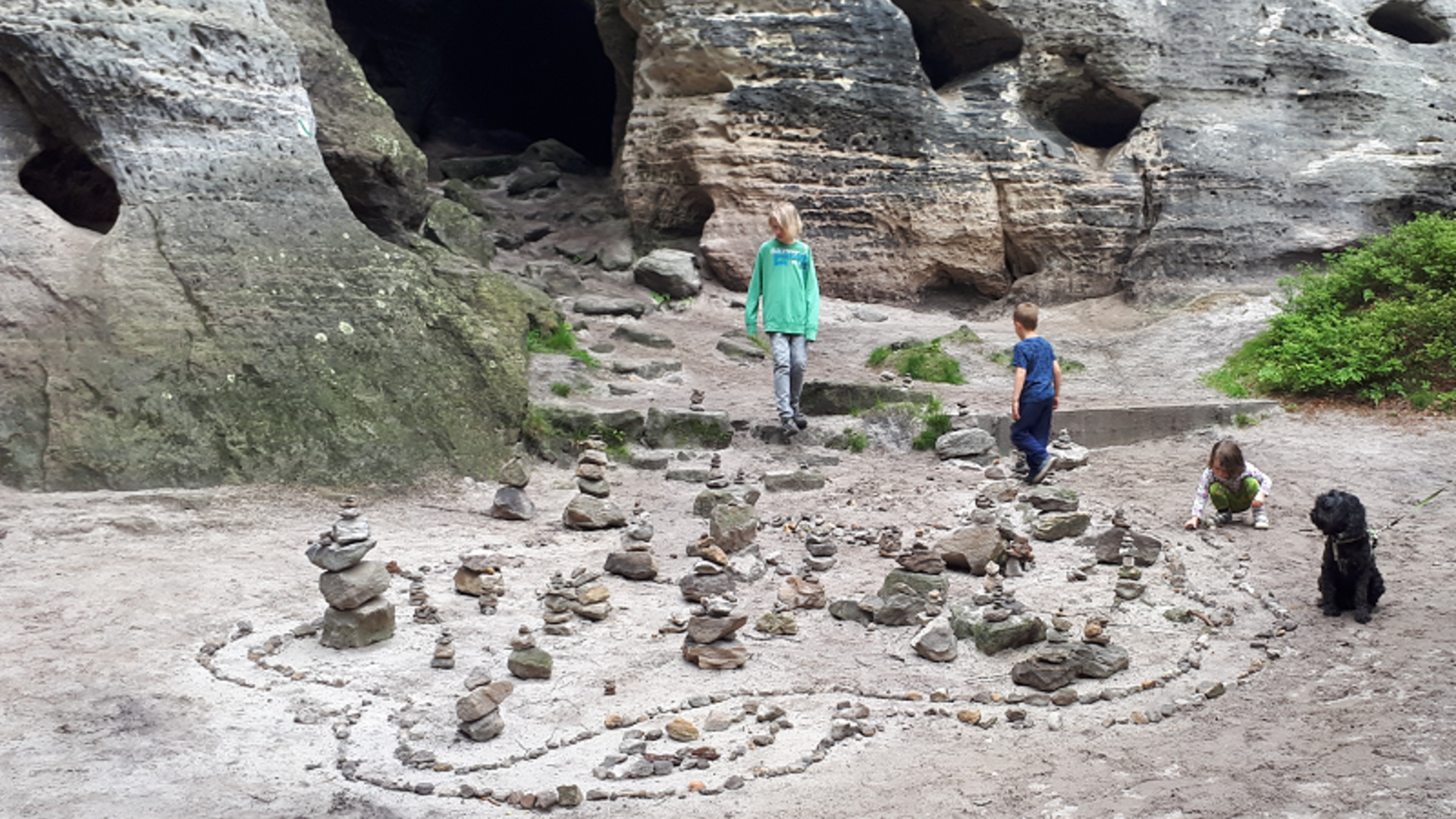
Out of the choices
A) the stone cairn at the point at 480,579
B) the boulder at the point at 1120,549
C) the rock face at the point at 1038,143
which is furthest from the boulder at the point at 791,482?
the rock face at the point at 1038,143

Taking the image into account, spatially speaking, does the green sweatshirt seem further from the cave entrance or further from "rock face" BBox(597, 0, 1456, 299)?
the cave entrance

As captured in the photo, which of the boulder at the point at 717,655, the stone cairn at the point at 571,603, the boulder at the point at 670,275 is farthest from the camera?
the boulder at the point at 670,275

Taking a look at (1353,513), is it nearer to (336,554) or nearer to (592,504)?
(592,504)

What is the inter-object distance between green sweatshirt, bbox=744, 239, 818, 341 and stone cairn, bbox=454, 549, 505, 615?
400 cm

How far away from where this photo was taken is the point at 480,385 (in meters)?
7.77

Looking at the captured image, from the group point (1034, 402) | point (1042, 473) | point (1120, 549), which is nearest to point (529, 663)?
point (1120, 549)

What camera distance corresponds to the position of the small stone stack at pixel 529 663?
163 inches

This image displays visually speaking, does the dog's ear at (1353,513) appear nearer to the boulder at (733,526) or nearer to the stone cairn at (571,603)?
the boulder at (733,526)

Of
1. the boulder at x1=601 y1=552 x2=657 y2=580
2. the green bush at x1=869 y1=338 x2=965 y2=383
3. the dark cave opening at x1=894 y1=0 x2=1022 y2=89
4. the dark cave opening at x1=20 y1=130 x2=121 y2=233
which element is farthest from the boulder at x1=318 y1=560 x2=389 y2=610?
the dark cave opening at x1=894 y1=0 x2=1022 y2=89

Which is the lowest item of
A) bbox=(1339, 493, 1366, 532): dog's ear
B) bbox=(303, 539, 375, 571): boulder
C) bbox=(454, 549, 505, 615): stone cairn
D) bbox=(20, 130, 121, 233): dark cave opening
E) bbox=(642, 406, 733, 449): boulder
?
bbox=(642, 406, 733, 449): boulder

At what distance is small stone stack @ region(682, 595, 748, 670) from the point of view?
4309mm

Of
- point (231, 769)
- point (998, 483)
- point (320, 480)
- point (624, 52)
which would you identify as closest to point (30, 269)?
point (320, 480)

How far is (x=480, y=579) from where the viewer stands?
5.07 meters

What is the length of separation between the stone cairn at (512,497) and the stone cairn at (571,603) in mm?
1521
